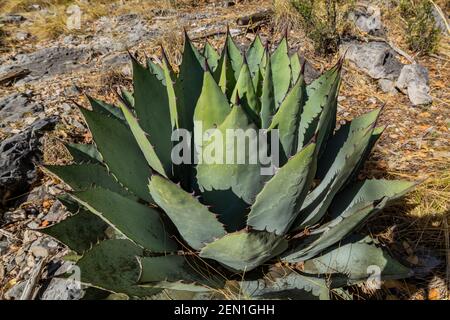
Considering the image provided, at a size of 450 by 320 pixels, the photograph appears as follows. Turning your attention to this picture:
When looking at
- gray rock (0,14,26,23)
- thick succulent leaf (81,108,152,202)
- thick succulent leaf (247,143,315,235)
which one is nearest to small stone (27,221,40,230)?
thick succulent leaf (81,108,152,202)

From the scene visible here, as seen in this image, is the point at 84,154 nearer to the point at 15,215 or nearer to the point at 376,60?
the point at 15,215

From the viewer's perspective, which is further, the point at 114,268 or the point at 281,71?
the point at 281,71

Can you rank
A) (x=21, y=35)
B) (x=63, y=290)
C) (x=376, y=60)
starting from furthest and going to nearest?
(x=21, y=35) → (x=376, y=60) → (x=63, y=290)

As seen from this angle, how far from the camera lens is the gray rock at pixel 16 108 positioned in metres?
2.88

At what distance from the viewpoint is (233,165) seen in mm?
1295

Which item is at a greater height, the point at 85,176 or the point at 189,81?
the point at 189,81

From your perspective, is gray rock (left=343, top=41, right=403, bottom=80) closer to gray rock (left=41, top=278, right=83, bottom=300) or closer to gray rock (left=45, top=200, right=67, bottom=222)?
gray rock (left=45, top=200, right=67, bottom=222)

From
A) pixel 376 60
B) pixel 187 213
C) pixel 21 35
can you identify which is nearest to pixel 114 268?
pixel 187 213

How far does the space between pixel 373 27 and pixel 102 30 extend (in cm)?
266

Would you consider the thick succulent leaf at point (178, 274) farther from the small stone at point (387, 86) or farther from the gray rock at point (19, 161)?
the small stone at point (387, 86)

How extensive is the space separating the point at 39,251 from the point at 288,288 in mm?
1195

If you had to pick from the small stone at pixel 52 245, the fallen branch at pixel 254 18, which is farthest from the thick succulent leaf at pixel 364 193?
the fallen branch at pixel 254 18

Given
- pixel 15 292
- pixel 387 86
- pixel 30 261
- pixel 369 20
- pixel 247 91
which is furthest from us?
pixel 369 20
